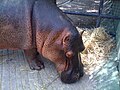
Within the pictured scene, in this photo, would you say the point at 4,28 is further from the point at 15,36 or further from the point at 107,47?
the point at 107,47

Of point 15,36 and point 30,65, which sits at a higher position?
point 15,36

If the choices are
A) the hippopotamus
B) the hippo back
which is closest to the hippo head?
the hippopotamus

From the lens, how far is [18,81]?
275cm

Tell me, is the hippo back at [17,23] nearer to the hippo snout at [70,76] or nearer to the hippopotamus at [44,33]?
the hippopotamus at [44,33]

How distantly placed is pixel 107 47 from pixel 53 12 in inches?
32.1

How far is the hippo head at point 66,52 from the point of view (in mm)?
2593

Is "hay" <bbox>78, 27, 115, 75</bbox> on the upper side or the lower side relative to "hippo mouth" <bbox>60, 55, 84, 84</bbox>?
lower

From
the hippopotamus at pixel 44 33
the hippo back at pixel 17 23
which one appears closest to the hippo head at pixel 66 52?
the hippopotamus at pixel 44 33

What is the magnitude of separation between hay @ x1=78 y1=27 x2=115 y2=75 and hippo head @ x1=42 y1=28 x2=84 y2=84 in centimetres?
28

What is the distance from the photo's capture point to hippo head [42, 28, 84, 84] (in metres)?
2.59

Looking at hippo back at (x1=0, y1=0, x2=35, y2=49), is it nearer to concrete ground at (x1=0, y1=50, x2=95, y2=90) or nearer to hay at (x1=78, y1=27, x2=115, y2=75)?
concrete ground at (x1=0, y1=50, x2=95, y2=90)

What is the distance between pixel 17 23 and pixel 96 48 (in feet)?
3.12

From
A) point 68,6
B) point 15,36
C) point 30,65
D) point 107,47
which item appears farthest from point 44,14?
point 68,6

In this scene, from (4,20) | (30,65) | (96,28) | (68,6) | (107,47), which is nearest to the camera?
(4,20)
